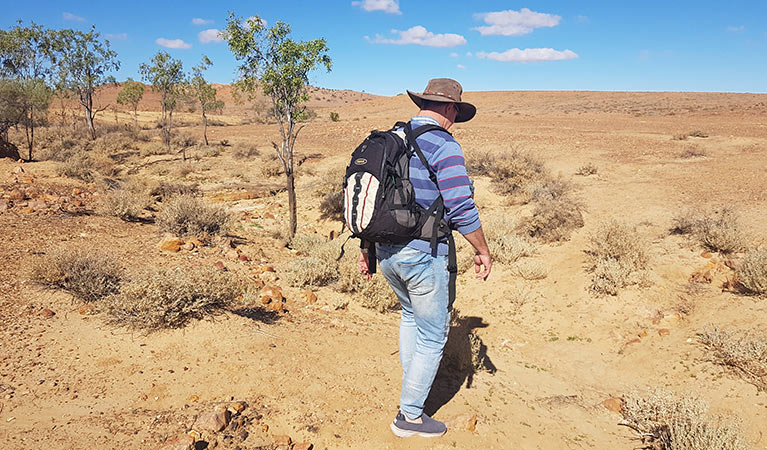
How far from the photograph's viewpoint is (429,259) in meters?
2.36

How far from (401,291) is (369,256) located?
33 cm

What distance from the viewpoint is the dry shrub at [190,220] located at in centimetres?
749

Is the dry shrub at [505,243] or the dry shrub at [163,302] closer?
the dry shrub at [163,302]

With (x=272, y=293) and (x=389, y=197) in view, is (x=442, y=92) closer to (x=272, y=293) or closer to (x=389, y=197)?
(x=389, y=197)

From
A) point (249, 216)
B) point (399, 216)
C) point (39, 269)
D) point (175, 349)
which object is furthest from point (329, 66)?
point (399, 216)

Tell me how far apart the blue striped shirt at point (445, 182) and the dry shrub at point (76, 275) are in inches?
140

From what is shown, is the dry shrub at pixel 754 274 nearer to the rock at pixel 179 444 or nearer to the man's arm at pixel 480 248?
the man's arm at pixel 480 248

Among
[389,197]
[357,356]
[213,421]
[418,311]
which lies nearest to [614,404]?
[357,356]

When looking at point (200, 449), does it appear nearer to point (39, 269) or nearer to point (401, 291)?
point (401, 291)

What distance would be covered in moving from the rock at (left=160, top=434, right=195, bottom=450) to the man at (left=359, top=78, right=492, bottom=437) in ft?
3.87

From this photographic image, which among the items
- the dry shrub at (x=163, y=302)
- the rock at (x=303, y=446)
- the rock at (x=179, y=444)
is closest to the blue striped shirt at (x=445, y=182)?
the rock at (x=303, y=446)

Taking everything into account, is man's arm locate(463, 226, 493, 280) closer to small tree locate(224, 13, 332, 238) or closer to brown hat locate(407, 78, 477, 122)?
brown hat locate(407, 78, 477, 122)

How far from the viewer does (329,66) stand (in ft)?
28.1

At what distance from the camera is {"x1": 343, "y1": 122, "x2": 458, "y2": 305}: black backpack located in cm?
221
